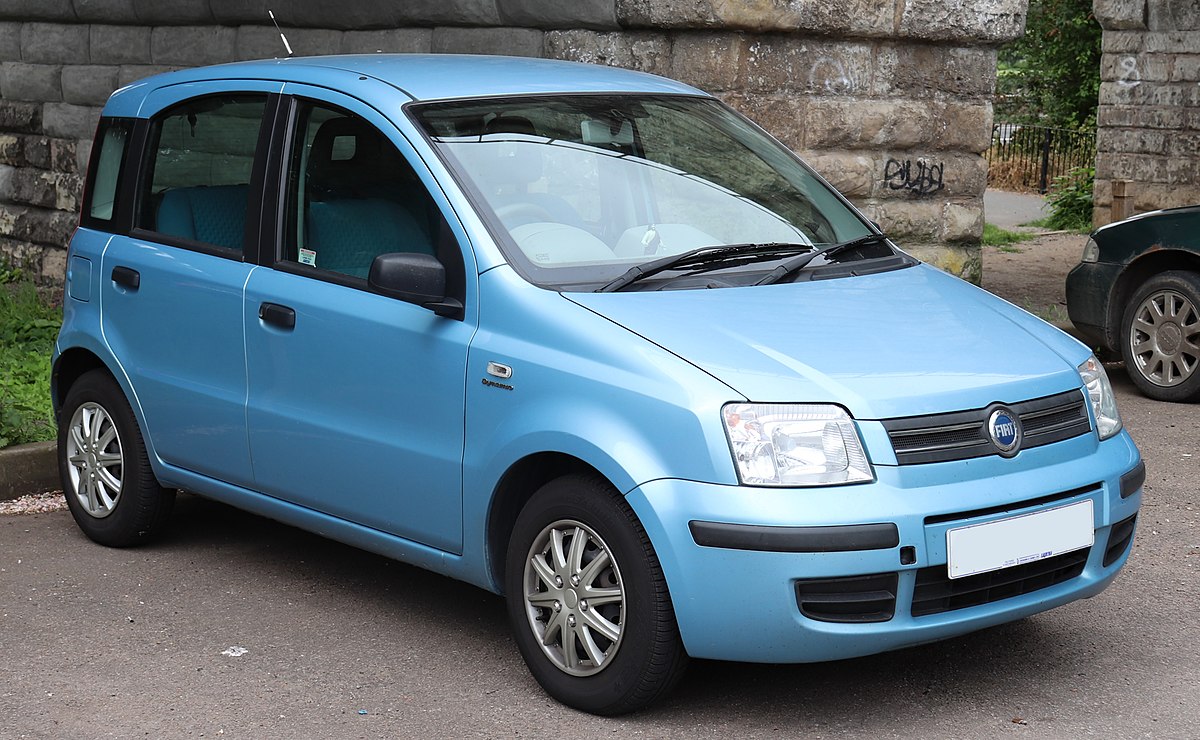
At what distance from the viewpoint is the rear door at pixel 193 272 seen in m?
5.28

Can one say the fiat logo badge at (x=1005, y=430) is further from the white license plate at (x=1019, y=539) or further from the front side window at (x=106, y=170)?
the front side window at (x=106, y=170)

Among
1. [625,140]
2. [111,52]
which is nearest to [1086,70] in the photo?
[111,52]

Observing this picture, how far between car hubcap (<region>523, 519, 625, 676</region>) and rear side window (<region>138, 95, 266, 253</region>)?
172cm

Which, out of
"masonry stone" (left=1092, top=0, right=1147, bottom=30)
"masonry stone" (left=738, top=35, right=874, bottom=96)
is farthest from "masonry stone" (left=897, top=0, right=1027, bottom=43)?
"masonry stone" (left=1092, top=0, right=1147, bottom=30)

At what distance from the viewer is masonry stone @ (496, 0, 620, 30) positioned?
830 centimetres

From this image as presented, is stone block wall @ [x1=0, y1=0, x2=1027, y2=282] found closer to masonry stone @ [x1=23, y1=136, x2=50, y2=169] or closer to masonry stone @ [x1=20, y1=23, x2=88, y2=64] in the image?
masonry stone @ [x1=20, y1=23, x2=88, y2=64]

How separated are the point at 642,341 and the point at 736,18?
4.43 m

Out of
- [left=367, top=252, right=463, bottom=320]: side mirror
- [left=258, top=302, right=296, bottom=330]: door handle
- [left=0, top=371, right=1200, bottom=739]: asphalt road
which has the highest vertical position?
[left=367, top=252, right=463, bottom=320]: side mirror

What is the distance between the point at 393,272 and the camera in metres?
4.44

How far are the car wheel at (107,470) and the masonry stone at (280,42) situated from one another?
3973 millimetres

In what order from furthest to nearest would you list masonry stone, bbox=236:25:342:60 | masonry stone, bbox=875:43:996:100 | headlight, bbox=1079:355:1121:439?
masonry stone, bbox=236:25:342:60 < masonry stone, bbox=875:43:996:100 < headlight, bbox=1079:355:1121:439

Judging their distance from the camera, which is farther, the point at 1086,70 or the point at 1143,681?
the point at 1086,70

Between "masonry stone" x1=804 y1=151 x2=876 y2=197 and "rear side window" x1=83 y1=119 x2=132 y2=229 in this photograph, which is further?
"masonry stone" x1=804 y1=151 x2=876 y2=197

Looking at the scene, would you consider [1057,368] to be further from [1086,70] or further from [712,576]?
[1086,70]
